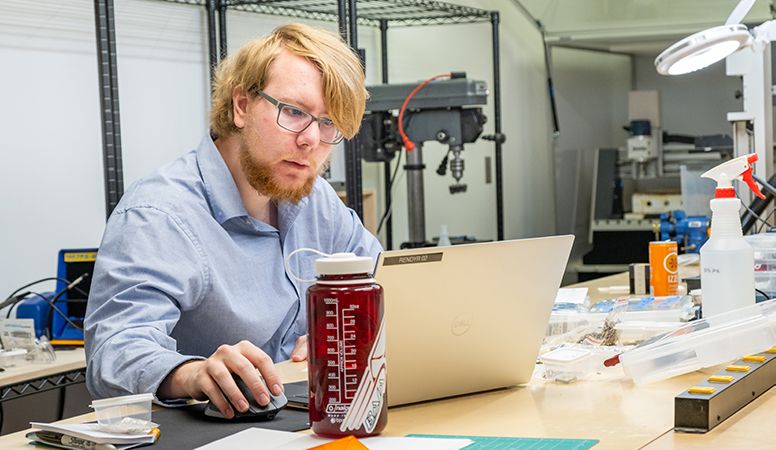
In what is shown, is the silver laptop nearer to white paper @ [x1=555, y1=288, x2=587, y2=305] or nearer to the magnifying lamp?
white paper @ [x1=555, y1=288, x2=587, y2=305]

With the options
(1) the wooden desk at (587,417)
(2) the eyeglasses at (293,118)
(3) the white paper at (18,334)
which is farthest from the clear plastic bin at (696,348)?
(3) the white paper at (18,334)

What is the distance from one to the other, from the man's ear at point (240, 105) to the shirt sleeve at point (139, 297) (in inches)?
9.7

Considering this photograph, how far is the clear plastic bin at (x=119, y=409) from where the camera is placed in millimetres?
1062

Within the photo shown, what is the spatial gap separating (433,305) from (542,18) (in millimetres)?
4635

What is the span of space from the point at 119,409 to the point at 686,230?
234cm

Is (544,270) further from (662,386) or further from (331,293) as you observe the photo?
(331,293)

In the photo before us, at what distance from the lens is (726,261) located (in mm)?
1342

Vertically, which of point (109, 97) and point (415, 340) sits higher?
point (109, 97)

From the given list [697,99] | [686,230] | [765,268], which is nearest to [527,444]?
[765,268]

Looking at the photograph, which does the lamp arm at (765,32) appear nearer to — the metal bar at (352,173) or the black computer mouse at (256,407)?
the black computer mouse at (256,407)

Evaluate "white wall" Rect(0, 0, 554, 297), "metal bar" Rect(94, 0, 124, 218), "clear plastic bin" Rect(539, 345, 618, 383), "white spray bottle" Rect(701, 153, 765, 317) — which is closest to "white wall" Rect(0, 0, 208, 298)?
"white wall" Rect(0, 0, 554, 297)

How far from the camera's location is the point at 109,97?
2.78m

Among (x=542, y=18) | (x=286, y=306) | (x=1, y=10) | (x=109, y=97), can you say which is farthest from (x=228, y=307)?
(x=542, y=18)

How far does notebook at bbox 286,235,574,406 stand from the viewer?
1.10m
